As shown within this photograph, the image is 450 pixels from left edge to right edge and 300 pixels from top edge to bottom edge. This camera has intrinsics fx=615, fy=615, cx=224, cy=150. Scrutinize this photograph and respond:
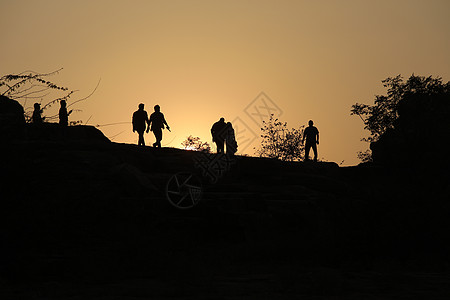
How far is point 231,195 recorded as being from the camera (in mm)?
17641

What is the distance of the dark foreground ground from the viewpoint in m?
9.96

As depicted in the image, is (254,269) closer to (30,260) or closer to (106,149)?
(30,260)

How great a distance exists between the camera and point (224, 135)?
23.8 m

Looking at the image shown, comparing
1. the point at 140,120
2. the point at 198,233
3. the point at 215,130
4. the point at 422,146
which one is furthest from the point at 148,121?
the point at 422,146

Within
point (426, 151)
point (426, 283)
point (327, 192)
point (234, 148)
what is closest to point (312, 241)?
point (426, 283)

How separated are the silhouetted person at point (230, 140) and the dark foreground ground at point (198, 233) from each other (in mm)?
1746

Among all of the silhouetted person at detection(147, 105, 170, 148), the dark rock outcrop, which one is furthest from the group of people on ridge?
the dark rock outcrop

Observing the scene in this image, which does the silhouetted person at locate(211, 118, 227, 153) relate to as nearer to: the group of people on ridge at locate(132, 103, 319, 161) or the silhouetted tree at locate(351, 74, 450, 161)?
the group of people on ridge at locate(132, 103, 319, 161)

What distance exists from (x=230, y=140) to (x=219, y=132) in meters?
0.53

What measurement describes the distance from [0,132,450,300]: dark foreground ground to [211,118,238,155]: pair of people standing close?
1.91m

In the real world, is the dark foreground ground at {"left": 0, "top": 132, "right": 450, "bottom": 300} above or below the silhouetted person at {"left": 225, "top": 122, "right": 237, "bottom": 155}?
below

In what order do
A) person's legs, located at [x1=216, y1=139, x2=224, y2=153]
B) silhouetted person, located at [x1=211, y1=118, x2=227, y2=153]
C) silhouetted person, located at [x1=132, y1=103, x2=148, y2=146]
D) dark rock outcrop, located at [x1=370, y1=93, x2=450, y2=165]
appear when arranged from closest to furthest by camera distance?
1. silhouetted person, located at [x1=132, y1=103, x2=148, y2=146]
2. silhouetted person, located at [x1=211, y1=118, x2=227, y2=153]
3. person's legs, located at [x1=216, y1=139, x2=224, y2=153]
4. dark rock outcrop, located at [x1=370, y1=93, x2=450, y2=165]

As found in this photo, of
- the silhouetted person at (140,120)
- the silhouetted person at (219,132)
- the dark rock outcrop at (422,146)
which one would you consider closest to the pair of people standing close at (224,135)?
the silhouetted person at (219,132)

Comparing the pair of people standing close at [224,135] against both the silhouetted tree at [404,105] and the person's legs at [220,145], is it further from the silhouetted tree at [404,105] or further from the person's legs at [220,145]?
the silhouetted tree at [404,105]
